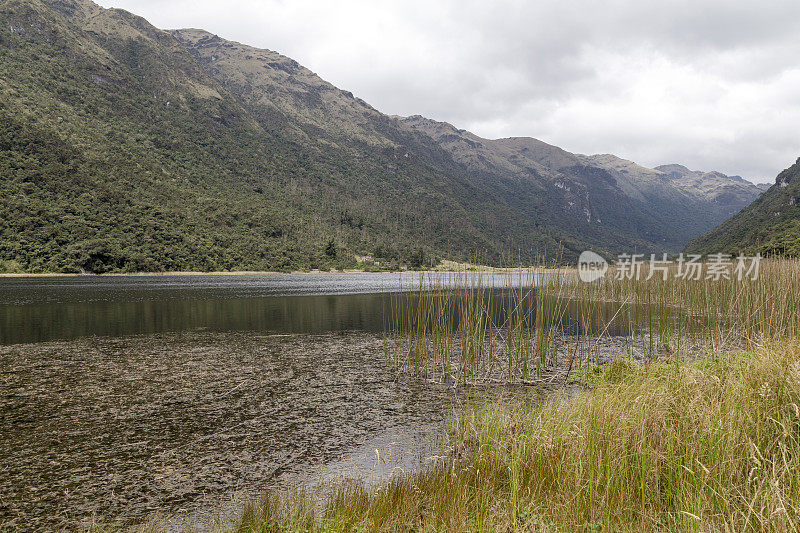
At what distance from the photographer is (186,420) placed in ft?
27.6

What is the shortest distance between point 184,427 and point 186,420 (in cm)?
41

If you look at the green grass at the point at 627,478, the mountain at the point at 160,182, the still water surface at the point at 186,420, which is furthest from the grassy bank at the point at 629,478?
the mountain at the point at 160,182

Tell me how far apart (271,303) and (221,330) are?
13736mm

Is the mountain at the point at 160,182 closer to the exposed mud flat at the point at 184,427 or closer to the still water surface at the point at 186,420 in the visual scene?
the still water surface at the point at 186,420

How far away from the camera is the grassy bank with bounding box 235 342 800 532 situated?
11.9 feet

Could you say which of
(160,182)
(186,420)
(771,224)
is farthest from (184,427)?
(160,182)

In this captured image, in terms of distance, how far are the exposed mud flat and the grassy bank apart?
4.98 ft

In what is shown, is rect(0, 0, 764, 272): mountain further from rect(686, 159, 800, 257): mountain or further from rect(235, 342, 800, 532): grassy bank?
rect(235, 342, 800, 532): grassy bank

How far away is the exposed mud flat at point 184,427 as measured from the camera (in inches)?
220

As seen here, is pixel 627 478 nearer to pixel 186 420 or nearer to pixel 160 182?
pixel 186 420

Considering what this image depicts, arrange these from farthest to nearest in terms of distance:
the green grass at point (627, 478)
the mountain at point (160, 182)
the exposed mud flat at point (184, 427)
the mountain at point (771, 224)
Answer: the mountain at point (160, 182), the mountain at point (771, 224), the exposed mud flat at point (184, 427), the green grass at point (627, 478)

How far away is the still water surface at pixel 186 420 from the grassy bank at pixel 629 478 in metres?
1.48

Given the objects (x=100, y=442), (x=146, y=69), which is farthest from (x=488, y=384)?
(x=146, y=69)

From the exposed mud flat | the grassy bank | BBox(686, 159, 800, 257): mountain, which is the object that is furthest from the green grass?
BBox(686, 159, 800, 257): mountain
